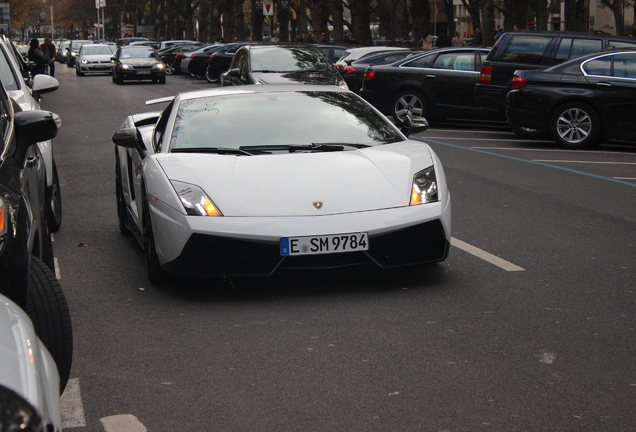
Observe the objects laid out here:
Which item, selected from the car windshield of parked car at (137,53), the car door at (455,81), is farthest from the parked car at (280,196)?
the car windshield of parked car at (137,53)

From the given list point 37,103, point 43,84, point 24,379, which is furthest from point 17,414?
point 43,84

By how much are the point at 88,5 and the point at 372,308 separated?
377 ft

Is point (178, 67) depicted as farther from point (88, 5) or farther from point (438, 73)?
point (88, 5)

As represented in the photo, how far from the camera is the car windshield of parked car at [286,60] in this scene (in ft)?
61.9

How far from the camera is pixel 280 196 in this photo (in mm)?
6062

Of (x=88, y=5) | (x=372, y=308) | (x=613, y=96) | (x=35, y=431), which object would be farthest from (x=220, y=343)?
(x=88, y=5)

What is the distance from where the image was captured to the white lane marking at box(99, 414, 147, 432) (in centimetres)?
397

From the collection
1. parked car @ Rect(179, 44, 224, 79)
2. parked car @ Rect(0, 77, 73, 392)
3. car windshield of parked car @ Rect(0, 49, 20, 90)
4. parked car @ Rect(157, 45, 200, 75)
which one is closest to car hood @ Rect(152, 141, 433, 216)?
parked car @ Rect(0, 77, 73, 392)

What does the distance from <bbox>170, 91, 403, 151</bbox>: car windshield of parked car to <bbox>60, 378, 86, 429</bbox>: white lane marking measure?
260 centimetres

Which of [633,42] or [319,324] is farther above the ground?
[633,42]

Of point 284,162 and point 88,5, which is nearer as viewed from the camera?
point 284,162

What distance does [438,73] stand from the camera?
62.8 ft

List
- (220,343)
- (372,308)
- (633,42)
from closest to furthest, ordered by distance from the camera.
Answer: (220,343)
(372,308)
(633,42)

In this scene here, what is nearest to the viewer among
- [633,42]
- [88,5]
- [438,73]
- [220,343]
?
[220,343]
